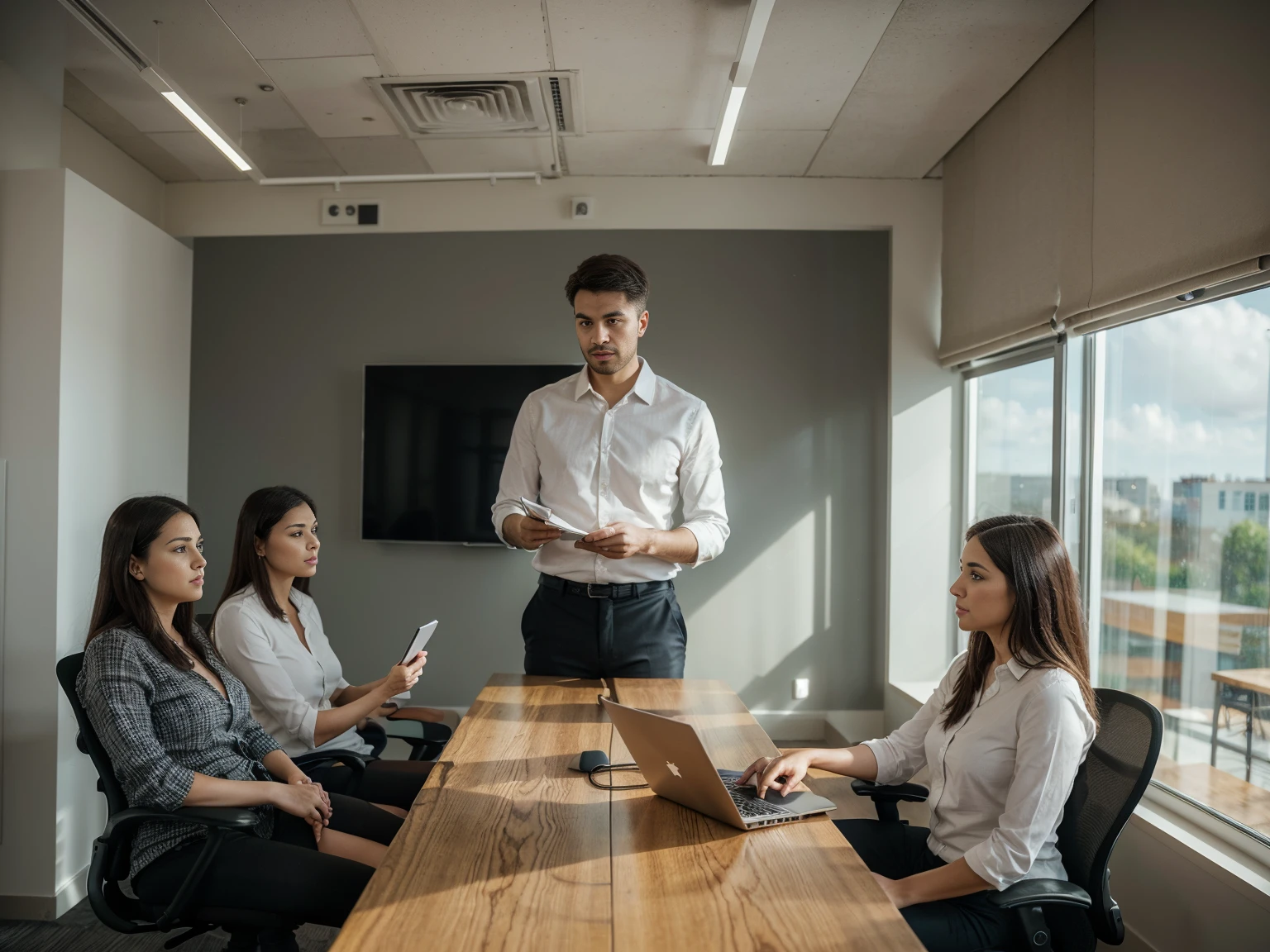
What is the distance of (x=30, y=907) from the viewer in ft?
9.57

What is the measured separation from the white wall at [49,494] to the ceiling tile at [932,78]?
9.85 ft

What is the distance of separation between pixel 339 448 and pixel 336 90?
1818mm

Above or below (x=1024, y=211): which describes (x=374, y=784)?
below

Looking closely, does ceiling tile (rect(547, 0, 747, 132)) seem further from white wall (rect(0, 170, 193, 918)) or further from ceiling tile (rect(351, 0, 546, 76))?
white wall (rect(0, 170, 193, 918))

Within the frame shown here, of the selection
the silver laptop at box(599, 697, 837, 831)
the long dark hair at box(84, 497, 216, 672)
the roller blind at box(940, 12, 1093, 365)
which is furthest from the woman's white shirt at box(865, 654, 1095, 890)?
the roller blind at box(940, 12, 1093, 365)

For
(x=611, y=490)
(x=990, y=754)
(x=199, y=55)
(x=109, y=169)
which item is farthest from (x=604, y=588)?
(x=109, y=169)

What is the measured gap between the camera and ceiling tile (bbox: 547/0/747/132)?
296 cm

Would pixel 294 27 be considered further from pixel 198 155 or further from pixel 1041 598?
pixel 1041 598

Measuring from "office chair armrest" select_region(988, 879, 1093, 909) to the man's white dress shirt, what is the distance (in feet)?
3.60

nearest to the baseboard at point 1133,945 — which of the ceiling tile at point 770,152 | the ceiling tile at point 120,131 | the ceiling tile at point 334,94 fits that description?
the ceiling tile at point 770,152

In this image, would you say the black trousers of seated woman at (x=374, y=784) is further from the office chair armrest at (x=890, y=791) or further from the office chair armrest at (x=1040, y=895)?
the office chair armrest at (x=1040, y=895)

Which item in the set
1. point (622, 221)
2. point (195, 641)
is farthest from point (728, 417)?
point (195, 641)

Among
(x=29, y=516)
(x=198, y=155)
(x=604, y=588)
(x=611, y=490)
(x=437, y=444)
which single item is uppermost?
(x=198, y=155)

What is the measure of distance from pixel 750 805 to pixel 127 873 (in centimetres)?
127
